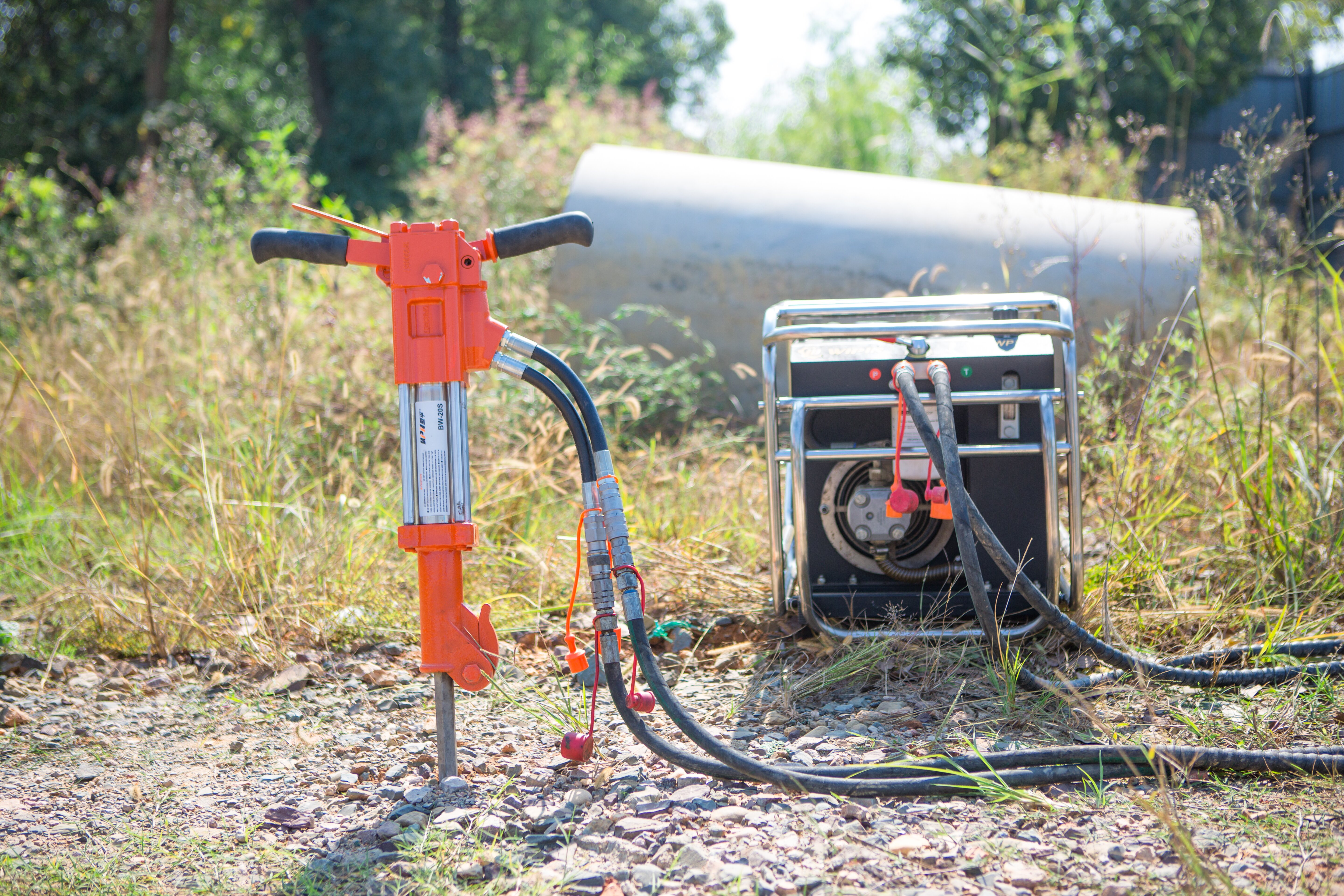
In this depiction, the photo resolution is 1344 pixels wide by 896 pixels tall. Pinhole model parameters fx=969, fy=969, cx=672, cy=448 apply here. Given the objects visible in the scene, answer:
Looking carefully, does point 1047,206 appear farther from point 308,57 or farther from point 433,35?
point 433,35

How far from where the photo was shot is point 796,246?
4.57 metres

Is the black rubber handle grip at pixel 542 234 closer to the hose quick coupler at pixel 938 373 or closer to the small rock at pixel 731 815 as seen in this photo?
the hose quick coupler at pixel 938 373

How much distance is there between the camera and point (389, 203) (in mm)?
18266

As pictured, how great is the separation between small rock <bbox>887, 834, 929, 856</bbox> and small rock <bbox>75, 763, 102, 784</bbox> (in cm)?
168

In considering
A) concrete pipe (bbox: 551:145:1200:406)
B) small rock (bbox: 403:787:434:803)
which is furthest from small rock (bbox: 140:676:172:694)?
concrete pipe (bbox: 551:145:1200:406)

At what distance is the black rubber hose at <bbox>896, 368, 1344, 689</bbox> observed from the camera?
77.7 inches

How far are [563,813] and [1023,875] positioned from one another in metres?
0.79

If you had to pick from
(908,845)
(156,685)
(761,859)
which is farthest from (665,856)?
(156,685)

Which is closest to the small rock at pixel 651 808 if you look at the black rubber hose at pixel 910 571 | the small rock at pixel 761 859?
the small rock at pixel 761 859

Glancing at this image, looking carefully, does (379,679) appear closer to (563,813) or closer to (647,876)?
(563,813)

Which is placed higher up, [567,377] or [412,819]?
[567,377]

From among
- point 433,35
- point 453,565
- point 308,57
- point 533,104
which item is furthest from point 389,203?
point 453,565

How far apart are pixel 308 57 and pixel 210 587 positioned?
18084 mm

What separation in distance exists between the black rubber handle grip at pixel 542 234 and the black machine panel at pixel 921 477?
2.57 ft
